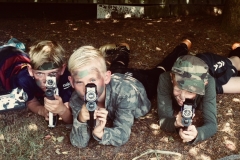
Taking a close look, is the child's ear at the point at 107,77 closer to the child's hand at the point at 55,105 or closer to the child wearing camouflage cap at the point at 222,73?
the child's hand at the point at 55,105

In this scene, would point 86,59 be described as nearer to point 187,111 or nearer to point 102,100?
point 102,100

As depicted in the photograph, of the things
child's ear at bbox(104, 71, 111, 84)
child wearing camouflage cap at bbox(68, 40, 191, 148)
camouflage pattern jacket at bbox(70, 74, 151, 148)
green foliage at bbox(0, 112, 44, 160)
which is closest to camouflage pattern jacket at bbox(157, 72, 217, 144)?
child wearing camouflage cap at bbox(68, 40, 191, 148)

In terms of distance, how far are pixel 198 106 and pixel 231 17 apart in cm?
332

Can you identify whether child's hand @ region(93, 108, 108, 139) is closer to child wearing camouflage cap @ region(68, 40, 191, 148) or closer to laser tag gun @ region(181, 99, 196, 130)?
child wearing camouflage cap @ region(68, 40, 191, 148)

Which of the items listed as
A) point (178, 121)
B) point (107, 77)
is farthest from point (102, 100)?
point (178, 121)

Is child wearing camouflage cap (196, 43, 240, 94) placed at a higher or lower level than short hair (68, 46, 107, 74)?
lower

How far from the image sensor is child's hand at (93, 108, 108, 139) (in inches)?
138

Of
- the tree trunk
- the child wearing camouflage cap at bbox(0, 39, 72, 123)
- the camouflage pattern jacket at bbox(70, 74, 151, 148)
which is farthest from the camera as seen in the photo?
the tree trunk

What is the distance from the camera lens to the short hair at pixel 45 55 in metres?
4.12

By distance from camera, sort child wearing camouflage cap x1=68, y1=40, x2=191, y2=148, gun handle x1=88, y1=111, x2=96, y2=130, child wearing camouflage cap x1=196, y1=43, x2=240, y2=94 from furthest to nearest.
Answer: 1. child wearing camouflage cap x1=196, y1=43, x2=240, y2=94
2. child wearing camouflage cap x1=68, y1=40, x2=191, y2=148
3. gun handle x1=88, y1=111, x2=96, y2=130

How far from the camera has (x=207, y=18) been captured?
837 cm

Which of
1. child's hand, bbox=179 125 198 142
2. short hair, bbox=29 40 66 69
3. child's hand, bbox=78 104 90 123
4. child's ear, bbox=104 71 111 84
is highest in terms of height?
short hair, bbox=29 40 66 69

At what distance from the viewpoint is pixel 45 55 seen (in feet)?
13.7

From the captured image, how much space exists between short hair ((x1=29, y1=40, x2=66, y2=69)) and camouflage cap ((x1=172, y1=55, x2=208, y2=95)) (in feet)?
4.47
